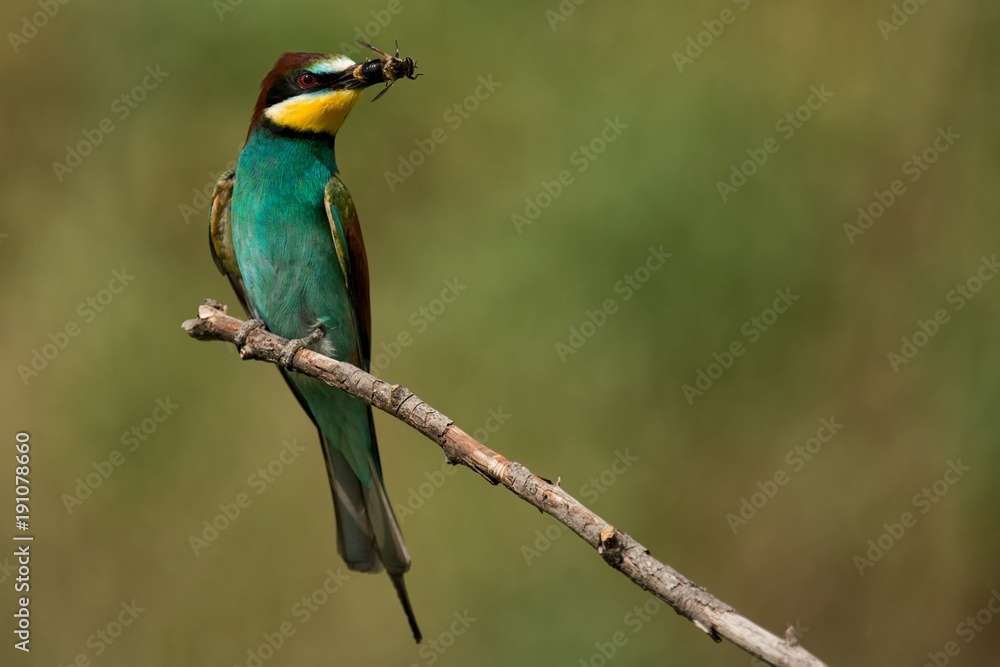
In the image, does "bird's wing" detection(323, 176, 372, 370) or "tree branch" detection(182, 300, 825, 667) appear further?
"bird's wing" detection(323, 176, 372, 370)

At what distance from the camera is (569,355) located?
4188mm

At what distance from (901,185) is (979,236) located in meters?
0.38

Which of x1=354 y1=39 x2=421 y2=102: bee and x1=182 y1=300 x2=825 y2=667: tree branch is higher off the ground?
x1=354 y1=39 x2=421 y2=102: bee

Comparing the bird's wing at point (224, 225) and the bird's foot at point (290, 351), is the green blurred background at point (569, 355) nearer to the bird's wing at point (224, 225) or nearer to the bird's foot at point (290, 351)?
the bird's wing at point (224, 225)

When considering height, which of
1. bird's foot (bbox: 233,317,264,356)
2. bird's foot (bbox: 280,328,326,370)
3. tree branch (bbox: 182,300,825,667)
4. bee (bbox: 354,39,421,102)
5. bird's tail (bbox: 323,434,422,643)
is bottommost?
bird's tail (bbox: 323,434,422,643)

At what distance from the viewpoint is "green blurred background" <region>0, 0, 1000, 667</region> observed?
401 centimetres

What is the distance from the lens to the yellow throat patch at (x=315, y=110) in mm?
3236

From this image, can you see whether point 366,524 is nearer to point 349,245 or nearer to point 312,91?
point 349,245

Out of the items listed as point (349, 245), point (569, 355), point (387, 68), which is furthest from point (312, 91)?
point (569, 355)

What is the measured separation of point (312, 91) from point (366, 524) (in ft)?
4.64

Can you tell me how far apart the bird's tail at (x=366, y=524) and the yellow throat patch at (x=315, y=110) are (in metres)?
1.08

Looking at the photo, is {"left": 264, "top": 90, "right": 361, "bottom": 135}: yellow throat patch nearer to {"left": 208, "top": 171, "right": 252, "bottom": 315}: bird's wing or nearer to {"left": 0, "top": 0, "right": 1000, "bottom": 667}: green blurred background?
{"left": 208, "top": 171, "right": 252, "bottom": 315}: bird's wing

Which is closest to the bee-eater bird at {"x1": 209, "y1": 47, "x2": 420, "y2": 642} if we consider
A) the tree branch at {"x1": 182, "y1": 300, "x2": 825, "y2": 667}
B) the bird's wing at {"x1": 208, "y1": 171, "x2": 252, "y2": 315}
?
the bird's wing at {"x1": 208, "y1": 171, "x2": 252, "y2": 315}

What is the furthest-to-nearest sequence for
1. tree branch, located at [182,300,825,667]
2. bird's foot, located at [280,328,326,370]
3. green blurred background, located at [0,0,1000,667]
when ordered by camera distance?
1. green blurred background, located at [0,0,1000,667]
2. bird's foot, located at [280,328,326,370]
3. tree branch, located at [182,300,825,667]
